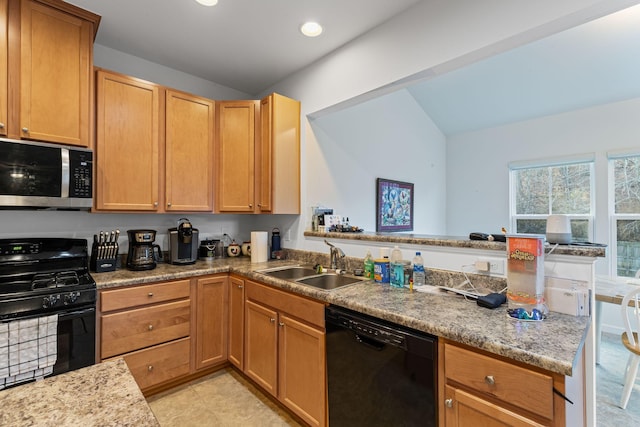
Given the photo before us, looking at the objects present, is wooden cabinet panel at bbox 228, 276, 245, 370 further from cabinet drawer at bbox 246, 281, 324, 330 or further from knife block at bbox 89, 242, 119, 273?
knife block at bbox 89, 242, 119, 273

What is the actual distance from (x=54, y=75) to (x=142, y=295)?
1535 millimetres

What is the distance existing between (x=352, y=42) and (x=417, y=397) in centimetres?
236

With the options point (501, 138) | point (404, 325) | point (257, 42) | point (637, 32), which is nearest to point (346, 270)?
point (404, 325)

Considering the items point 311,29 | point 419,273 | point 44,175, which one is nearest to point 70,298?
point 44,175

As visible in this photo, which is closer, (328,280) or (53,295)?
(53,295)

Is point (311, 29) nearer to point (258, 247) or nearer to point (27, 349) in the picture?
point (258, 247)

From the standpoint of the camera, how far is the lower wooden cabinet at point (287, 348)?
1.73 metres

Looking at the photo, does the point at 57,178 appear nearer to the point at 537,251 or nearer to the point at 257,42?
the point at 257,42

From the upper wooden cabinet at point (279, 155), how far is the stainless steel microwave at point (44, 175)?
4.17 ft

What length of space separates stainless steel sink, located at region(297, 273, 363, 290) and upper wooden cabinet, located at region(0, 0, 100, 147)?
1.83 metres

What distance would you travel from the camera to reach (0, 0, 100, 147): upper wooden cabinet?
70.9 inches

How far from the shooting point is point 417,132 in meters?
4.50

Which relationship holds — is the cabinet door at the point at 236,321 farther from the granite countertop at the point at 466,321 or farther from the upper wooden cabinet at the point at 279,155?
the upper wooden cabinet at the point at 279,155

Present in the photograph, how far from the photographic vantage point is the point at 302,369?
6.00 feet
